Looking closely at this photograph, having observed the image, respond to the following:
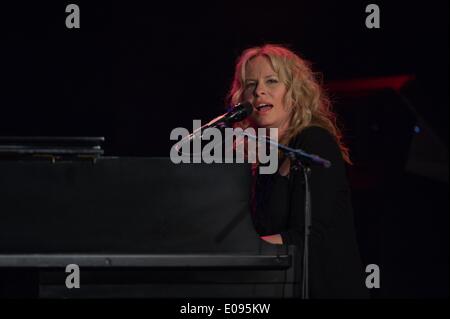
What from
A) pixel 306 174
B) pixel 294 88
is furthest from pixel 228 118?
pixel 294 88

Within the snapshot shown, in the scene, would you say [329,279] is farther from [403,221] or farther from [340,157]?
[403,221]

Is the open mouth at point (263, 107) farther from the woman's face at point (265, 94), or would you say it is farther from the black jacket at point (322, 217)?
the black jacket at point (322, 217)

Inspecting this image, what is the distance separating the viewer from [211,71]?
17.1 feet

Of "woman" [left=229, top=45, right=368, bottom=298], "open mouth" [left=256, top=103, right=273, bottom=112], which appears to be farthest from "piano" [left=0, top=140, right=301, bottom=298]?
"open mouth" [left=256, top=103, right=273, bottom=112]

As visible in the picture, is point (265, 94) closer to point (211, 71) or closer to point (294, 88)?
point (294, 88)

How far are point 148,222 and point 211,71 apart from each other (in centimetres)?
262

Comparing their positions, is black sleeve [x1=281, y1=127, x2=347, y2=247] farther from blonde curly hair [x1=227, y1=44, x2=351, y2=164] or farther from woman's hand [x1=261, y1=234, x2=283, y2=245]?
blonde curly hair [x1=227, y1=44, x2=351, y2=164]

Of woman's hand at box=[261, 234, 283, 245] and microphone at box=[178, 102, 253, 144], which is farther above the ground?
microphone at box=[178, 102, 253, 144]

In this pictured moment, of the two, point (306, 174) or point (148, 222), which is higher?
point (306, 174)

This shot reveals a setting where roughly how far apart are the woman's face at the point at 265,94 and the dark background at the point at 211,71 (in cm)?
193

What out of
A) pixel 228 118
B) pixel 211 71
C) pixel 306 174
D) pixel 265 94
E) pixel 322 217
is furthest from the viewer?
pixel 211 71

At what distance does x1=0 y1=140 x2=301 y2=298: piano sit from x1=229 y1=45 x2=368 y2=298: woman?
0.48ft

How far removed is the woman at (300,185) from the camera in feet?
9.48

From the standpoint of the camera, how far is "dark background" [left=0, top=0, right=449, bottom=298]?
16.3 ft
